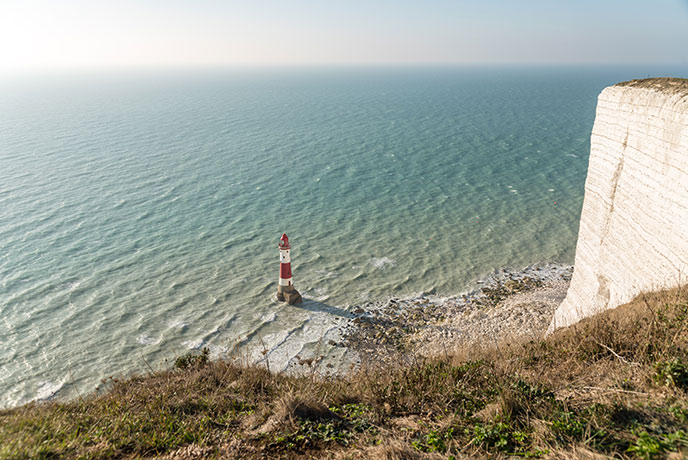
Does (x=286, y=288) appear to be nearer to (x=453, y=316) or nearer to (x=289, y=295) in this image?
(x=289, y=295)

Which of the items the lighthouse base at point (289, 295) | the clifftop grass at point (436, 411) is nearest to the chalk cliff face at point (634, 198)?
the clifftop grass at point (436, 411)

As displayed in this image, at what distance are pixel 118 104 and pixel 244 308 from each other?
303 feet

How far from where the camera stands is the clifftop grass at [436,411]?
492 cm

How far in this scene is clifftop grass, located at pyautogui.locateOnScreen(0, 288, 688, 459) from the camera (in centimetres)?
492

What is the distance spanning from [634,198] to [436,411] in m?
9.35

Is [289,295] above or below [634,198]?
below

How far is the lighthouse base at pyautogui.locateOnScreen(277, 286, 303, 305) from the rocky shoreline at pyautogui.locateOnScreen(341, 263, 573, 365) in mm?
2984

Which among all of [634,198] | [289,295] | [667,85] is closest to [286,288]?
[289,295]

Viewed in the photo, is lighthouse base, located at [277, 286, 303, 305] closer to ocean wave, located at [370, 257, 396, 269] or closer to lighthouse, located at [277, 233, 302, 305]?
lighthouse, located at [277, 233, 302, 305]

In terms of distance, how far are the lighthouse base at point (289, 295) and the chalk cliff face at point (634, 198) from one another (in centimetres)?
1252

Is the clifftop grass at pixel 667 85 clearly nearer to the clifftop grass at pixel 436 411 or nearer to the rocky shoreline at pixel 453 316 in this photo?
the clifftop grass at pixel 436 411

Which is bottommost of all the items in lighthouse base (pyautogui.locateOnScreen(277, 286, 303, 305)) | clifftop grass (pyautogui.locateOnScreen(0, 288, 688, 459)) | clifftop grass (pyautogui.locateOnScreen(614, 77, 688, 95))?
lighthouse base (pyautogui.locateOnScreen(277, 286, 303, 305))

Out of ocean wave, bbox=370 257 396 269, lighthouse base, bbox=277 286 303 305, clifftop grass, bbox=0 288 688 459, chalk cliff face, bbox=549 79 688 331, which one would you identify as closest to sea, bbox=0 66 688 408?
ocean wave, bbox=370 257 396 269

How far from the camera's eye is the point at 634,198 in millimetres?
11406
